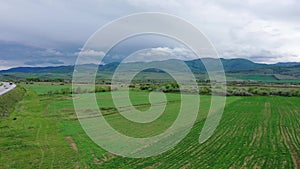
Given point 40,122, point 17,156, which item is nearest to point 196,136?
point 17,156

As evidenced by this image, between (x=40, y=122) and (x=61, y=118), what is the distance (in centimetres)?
434

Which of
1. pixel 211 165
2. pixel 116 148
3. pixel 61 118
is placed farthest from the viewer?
pixel 61 118

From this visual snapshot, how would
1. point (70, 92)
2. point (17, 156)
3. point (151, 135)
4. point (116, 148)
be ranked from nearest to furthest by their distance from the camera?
1. point (17, 156)
2. point (116, 148)
3. point (151, 135)
4. point (70, 92)

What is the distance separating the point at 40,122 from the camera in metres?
41.1

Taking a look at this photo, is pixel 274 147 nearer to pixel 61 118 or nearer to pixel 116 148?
pixel 116 148

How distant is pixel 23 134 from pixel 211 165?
22965mm

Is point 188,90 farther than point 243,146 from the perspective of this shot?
Yes

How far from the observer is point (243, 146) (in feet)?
88.8

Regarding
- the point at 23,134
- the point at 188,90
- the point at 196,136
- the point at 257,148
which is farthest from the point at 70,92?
the point at 257,148

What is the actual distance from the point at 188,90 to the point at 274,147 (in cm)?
7981

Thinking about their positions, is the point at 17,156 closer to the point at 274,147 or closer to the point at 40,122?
the point at 40,122

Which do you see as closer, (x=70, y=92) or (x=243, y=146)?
(x=243, y=146)

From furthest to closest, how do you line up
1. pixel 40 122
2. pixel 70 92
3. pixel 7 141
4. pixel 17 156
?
pixel 70 92
pixel 40 122
pixel 7 141
pixel 17 156

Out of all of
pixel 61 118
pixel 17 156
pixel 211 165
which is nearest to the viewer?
pixel 211 165
